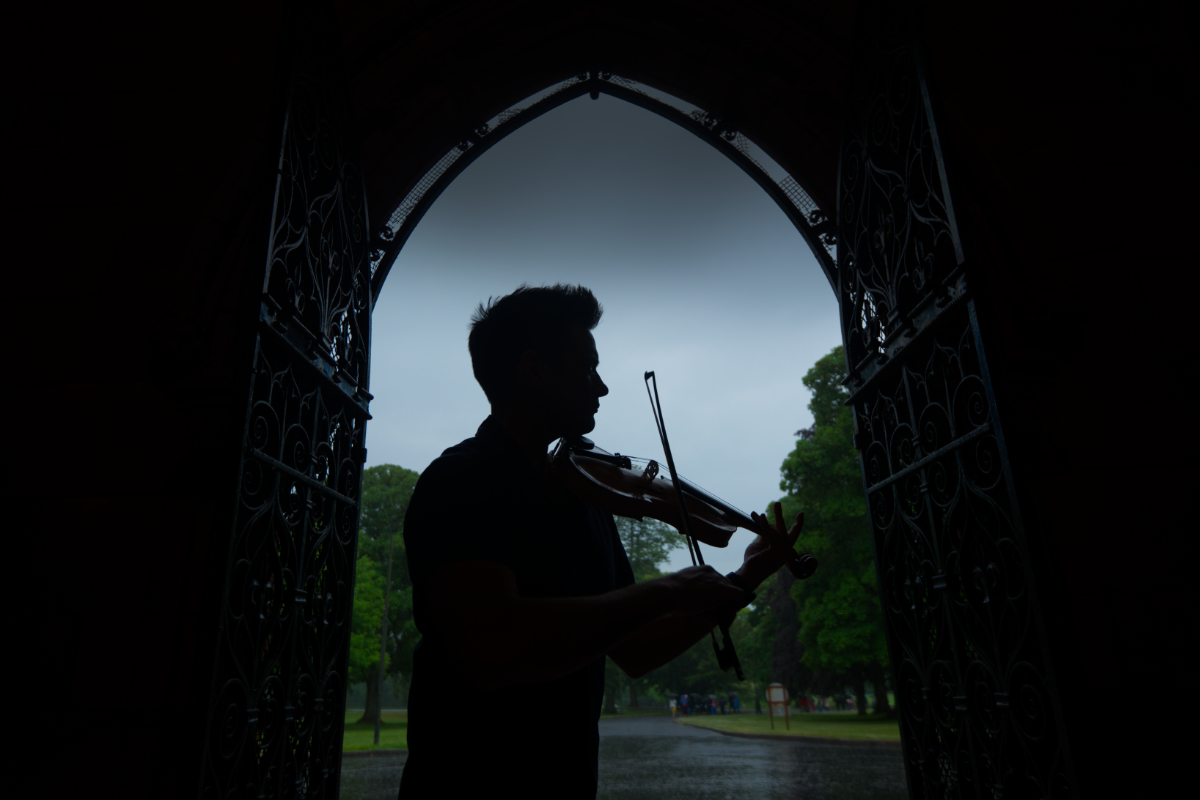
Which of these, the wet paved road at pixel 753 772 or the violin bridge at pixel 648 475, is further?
the wet paved road at pixel 753 772

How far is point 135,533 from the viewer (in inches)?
124

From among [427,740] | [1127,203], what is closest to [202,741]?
[427,740]

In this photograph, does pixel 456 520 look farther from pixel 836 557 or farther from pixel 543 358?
pixel 836 557

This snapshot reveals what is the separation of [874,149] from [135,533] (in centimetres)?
421

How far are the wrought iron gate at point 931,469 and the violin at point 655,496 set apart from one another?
0.97 metres

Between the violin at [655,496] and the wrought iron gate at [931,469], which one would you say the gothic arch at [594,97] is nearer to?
the wrought iron gate at [931,469]

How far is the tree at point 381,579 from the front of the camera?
22547 mm

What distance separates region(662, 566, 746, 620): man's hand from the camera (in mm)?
1536

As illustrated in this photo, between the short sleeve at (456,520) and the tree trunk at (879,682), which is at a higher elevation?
the short sleeve at (456,520)

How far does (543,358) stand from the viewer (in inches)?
81.0

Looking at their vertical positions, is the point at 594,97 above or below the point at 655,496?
above

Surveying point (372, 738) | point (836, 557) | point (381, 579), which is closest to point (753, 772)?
point (836, 557)

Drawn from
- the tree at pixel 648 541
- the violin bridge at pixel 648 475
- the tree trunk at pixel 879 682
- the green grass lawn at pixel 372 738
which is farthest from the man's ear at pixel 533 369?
the tree at pixel 648 541

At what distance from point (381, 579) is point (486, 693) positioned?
969 inches
